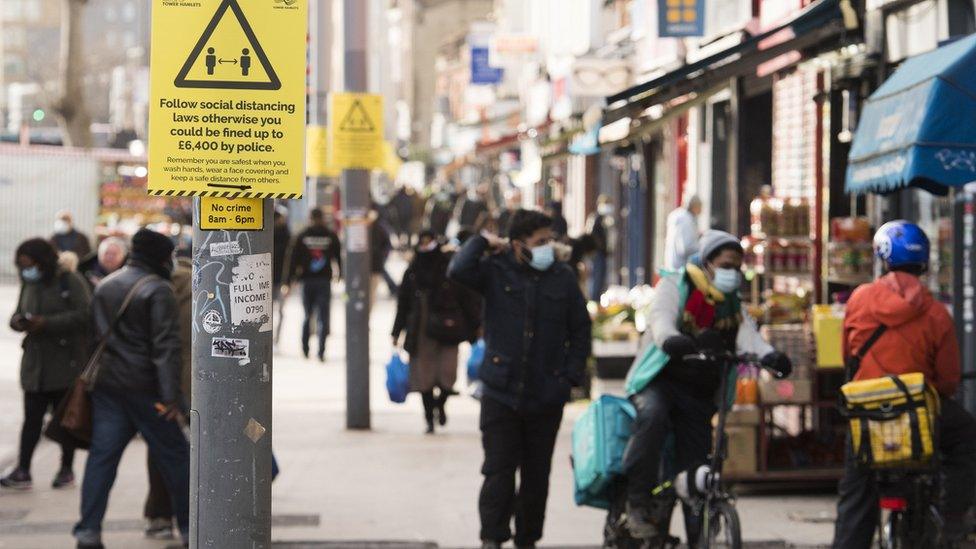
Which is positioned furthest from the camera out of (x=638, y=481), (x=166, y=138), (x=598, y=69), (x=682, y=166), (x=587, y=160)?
(x=587, y=160)

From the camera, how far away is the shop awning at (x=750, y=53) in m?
12.9

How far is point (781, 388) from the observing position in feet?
36.2

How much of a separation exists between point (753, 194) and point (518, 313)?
9.61 metres

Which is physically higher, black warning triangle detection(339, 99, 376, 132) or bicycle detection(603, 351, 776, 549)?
black warning triangle detection(339, 99, 376, 132)

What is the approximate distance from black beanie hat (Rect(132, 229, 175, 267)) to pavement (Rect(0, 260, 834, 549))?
5.45 ft

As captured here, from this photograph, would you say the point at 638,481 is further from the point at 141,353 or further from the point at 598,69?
the point at 598,69

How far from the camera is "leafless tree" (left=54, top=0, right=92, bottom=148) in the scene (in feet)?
136

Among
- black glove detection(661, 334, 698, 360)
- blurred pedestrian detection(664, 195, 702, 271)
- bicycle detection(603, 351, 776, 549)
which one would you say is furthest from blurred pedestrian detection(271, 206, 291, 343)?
black glove detection(661, 334, 698, 360)

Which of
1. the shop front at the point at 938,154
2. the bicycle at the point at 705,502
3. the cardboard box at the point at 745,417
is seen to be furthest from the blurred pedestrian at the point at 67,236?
the bicycle at the point at 705,502

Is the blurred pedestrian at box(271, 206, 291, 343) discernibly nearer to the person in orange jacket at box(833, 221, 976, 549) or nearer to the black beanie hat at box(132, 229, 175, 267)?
the black beanie hat at box(132, 229, 175, 267)

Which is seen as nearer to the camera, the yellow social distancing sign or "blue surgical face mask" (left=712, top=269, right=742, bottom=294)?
the yellow social distancing sign

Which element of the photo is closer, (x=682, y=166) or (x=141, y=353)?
(x=141, y=353)

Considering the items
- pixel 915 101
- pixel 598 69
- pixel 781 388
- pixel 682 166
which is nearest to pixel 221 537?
pixel 915 101

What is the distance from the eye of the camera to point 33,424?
11609mm
